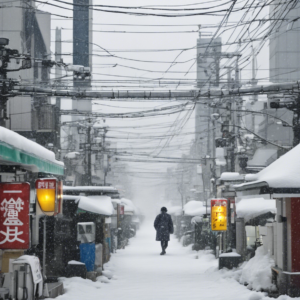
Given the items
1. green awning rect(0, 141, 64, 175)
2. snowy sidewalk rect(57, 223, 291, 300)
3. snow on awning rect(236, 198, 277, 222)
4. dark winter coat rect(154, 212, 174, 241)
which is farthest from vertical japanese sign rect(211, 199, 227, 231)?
green awning rect(0, 141, 64, 175)

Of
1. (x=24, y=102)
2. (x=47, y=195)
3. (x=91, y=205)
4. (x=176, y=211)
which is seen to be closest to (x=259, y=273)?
(x=47, y=195)

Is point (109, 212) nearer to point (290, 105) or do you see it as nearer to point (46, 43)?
point (290, 105)

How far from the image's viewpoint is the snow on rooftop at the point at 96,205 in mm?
17989

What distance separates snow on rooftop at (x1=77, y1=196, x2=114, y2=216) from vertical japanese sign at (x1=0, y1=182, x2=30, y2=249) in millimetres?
6876

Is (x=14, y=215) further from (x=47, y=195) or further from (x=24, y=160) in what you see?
(x=47, y=195)

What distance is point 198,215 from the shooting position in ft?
117

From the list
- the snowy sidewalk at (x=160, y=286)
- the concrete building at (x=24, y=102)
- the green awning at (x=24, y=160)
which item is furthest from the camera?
the concrete building at (x=24, y=102)

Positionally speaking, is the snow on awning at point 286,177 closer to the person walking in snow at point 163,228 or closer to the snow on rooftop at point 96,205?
the snow on rooftop at point 96,205

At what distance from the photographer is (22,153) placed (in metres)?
10.0

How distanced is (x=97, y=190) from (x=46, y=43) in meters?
23.2

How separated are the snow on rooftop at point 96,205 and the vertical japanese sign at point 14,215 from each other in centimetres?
688

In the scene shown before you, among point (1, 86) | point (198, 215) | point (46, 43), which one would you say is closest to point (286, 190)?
point (1, 86)

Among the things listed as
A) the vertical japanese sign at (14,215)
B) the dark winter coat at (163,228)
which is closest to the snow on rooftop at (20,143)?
the vertical japanese sign at (14,215)

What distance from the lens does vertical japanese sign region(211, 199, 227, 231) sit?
77.2ft
